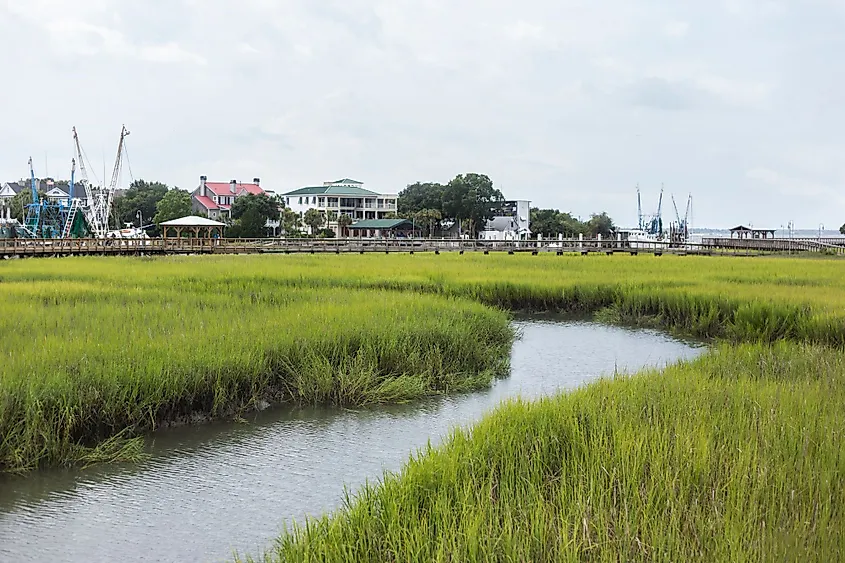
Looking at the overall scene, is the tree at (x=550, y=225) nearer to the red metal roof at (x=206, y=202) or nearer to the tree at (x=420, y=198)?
the tree at (x=420, y=198)

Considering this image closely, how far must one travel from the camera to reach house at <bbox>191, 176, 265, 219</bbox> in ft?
280

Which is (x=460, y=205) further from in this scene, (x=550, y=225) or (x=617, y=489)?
(x=617, y=489)

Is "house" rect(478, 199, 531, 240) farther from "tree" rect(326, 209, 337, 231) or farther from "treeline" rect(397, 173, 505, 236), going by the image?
"tree" rect(326, 209, 337, 231)

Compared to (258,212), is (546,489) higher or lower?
lower

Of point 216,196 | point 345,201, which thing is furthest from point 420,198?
point 216,196

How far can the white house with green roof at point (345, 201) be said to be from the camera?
89.4 m

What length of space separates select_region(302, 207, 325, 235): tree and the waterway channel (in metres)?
69.1

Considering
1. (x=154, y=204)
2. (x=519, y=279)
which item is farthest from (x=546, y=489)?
(x=154, y=204)

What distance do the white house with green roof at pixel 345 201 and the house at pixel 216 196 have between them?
551 centimetres

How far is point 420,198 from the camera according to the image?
93750mm

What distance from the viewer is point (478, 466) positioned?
6.05 meters

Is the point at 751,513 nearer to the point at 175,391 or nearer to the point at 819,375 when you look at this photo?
the point at 819,375

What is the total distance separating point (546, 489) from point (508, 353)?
9.86m

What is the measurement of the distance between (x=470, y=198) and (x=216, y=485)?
76549 millimetres
